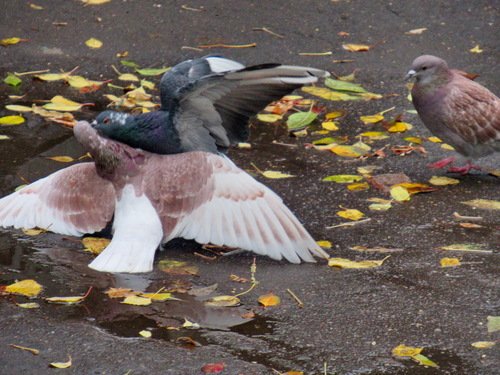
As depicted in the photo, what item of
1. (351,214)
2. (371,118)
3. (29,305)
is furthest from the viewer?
(371,118)

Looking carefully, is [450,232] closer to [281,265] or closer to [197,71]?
[281,265]

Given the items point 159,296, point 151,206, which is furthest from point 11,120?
point 159,296

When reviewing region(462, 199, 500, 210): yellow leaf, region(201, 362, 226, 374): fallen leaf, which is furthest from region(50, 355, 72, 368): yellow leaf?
region(462, 199, 500, 210): yellow leaf

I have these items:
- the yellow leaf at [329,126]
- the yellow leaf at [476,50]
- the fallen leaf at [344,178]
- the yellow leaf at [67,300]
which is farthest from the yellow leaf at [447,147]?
the yellow leaf at [67,300]

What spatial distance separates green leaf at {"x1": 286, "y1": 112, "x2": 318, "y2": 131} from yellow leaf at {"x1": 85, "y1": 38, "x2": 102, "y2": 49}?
1.99 meters

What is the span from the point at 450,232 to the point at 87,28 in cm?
393

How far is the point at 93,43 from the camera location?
24.5ft

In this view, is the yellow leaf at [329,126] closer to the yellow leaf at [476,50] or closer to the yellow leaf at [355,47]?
the yellow leaf at [355,47]

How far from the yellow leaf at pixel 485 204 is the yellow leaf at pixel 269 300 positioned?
1497mm

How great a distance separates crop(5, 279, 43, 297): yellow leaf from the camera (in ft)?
13.8

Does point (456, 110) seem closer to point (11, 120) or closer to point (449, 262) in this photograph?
point (449, 262)

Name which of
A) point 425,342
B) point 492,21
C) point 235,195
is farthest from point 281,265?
point 492,21

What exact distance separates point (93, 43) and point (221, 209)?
3.32 meters

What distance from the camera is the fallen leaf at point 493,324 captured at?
3873 mm
